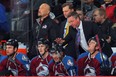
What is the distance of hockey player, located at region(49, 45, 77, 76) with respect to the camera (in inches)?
387

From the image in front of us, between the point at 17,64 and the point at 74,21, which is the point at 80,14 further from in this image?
the point at 17,64

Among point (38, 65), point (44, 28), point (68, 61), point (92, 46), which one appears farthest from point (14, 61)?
point (92, 46)

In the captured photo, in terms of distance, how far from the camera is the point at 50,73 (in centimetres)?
994

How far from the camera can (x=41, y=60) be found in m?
10.1

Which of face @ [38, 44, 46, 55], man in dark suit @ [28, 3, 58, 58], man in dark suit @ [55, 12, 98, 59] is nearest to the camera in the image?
face @ [38, 44, 46, 55]

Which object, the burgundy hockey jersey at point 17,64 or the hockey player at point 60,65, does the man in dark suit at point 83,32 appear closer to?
the hockey player at point 60,65

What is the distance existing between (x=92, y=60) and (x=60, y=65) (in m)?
0.52

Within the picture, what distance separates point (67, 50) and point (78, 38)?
0.31m

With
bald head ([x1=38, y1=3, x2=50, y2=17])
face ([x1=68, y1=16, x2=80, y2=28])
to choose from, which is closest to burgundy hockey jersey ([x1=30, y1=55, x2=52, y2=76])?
face ([x1=68, y1=16, x2=80, y2=28])

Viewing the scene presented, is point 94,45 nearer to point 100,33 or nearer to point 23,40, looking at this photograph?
point 100,33

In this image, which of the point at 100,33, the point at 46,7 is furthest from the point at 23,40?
the point at 100,33

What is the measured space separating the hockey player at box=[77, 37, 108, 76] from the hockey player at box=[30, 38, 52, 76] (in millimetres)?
546

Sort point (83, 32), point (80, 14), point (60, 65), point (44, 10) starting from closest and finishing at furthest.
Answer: point (60, 65) < point (83, 32) < point (44, 10) < point (80, 14)

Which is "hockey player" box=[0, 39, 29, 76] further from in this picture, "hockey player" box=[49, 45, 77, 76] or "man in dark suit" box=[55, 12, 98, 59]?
"man in dark suit" box=[55, 12, 98, 59]
